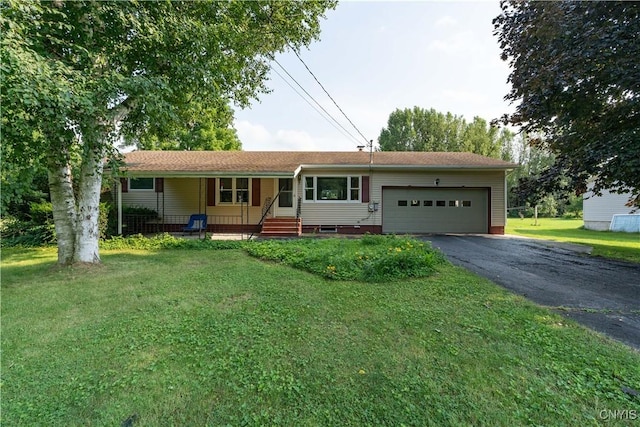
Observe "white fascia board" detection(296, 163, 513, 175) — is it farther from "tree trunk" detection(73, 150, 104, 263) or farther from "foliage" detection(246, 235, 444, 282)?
"tree trunk" detection(73, 150, 104, 263)

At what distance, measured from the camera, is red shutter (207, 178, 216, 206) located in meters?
12.9

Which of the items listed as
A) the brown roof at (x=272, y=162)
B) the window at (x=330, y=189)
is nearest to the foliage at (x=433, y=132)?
the brown roof at (x=272, y=162)

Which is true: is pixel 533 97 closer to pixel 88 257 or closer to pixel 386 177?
pixel 386 177

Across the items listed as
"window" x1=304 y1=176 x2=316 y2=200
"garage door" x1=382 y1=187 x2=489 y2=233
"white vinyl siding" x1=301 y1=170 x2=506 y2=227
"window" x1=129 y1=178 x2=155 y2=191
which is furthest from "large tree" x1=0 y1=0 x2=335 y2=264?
"garage door" x1=382 y1=187 x2=489 y2=233

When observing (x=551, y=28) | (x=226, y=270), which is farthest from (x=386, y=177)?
(x=226, y=270)

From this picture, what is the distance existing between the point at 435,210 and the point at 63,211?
1230 cm

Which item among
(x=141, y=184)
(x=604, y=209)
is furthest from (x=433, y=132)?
(x=141, y=184)

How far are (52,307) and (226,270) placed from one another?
2592 millimetres

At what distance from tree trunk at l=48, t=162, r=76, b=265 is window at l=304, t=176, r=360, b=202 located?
8023mm

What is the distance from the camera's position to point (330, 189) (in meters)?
12.8

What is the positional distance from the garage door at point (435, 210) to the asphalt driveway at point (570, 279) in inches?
136

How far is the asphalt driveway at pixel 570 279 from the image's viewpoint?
3.56 meters

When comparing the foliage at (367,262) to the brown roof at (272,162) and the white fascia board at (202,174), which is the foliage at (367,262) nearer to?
the white fascia board at (202,174)

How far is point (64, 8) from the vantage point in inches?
196
